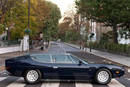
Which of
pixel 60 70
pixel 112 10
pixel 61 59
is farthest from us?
pixel 112 10

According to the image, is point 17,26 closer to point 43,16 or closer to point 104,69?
point 43,16

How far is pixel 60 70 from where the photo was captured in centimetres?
1121

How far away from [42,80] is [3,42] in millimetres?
27214

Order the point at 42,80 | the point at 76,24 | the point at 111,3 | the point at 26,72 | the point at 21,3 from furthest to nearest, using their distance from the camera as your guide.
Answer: the point at 76,24
the point at 21,3
the point at 111,3
the point at 42,80
the point at 26,72

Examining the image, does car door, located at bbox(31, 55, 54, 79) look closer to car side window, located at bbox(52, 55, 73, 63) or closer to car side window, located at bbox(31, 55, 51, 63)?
car side window, located at bbox(31, 55, 51, 63)

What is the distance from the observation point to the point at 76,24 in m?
88.0

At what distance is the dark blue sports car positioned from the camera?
11211 millimetres

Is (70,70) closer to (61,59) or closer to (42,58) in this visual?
(61,59)

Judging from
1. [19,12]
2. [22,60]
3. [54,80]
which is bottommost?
[54,80]

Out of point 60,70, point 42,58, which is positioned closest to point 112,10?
point 42,58

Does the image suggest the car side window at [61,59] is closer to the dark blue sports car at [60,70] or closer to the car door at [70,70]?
the dark blue sports car at [60,70]

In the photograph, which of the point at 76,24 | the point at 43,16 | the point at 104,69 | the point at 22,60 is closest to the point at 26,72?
the point at 22,60

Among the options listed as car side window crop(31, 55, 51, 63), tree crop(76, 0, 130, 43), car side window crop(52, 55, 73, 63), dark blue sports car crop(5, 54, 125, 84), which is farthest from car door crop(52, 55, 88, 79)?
tree crop(76, 0, 130, 43)

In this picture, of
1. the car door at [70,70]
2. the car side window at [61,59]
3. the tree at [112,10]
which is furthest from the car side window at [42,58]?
the tree at [112,10]
